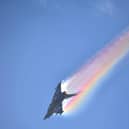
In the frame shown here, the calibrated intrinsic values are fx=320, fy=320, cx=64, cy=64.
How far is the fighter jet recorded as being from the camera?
36094 mm

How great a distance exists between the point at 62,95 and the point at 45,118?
3.66 metres

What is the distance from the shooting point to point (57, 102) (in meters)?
37.1

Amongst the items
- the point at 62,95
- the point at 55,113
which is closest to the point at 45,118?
the point at 55,113

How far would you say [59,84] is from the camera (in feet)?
118

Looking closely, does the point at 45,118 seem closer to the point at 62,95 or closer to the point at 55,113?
the point at 55,113

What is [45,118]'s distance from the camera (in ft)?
116

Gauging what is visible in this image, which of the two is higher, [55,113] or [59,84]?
[59,84]

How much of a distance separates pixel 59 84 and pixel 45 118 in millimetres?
4080

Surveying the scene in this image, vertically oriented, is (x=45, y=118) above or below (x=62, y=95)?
below

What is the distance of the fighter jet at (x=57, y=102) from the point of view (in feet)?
118

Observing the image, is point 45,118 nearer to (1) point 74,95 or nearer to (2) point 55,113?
(2) point 55,113

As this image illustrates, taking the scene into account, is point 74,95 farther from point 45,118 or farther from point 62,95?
point 45,118

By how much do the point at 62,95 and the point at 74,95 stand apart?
69.3 inches

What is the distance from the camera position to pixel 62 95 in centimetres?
3753
